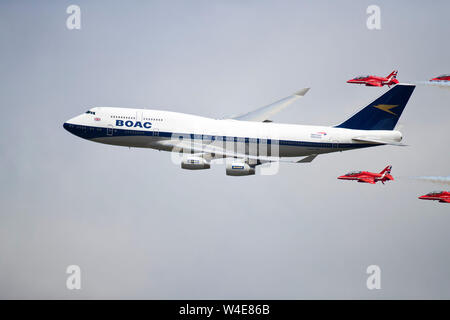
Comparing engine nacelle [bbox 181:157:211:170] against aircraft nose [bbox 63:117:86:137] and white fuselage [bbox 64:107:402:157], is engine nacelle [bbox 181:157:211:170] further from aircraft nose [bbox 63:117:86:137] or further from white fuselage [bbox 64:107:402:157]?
aircraft nose [bbox 63:117:86:137]

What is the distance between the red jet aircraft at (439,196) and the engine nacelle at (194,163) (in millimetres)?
24568

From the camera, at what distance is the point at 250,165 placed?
8631cm

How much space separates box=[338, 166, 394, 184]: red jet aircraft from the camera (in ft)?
272

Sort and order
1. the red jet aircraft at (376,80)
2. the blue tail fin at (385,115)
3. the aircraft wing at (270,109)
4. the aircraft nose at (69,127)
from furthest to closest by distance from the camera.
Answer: the aircraft wing at (270,109)
the blue tail fin at (385,115)
the aircraft nose at (69,127)
the red jet aircraft at (376,80)

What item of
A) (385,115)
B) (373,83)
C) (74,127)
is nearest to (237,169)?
(373,83)

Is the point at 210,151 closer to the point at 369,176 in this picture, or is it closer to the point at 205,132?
the point at 205,132

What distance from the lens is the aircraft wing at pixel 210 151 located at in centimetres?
8644

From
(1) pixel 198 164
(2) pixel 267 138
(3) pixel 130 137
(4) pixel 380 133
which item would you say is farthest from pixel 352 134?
(3) pixel 130 137

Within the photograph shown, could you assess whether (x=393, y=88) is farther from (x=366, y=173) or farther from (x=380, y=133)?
(x=366, y=173)

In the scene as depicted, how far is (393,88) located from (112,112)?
112 ft

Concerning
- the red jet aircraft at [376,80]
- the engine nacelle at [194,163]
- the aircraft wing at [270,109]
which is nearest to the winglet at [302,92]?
the aircraft wing at [270,109]

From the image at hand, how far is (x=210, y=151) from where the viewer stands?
86.5 meters

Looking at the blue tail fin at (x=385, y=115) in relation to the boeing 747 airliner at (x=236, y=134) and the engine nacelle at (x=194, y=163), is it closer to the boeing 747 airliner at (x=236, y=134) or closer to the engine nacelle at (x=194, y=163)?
the boeing 747 airliner at (x=236, y=134)

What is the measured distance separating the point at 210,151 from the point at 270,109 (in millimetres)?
13597
